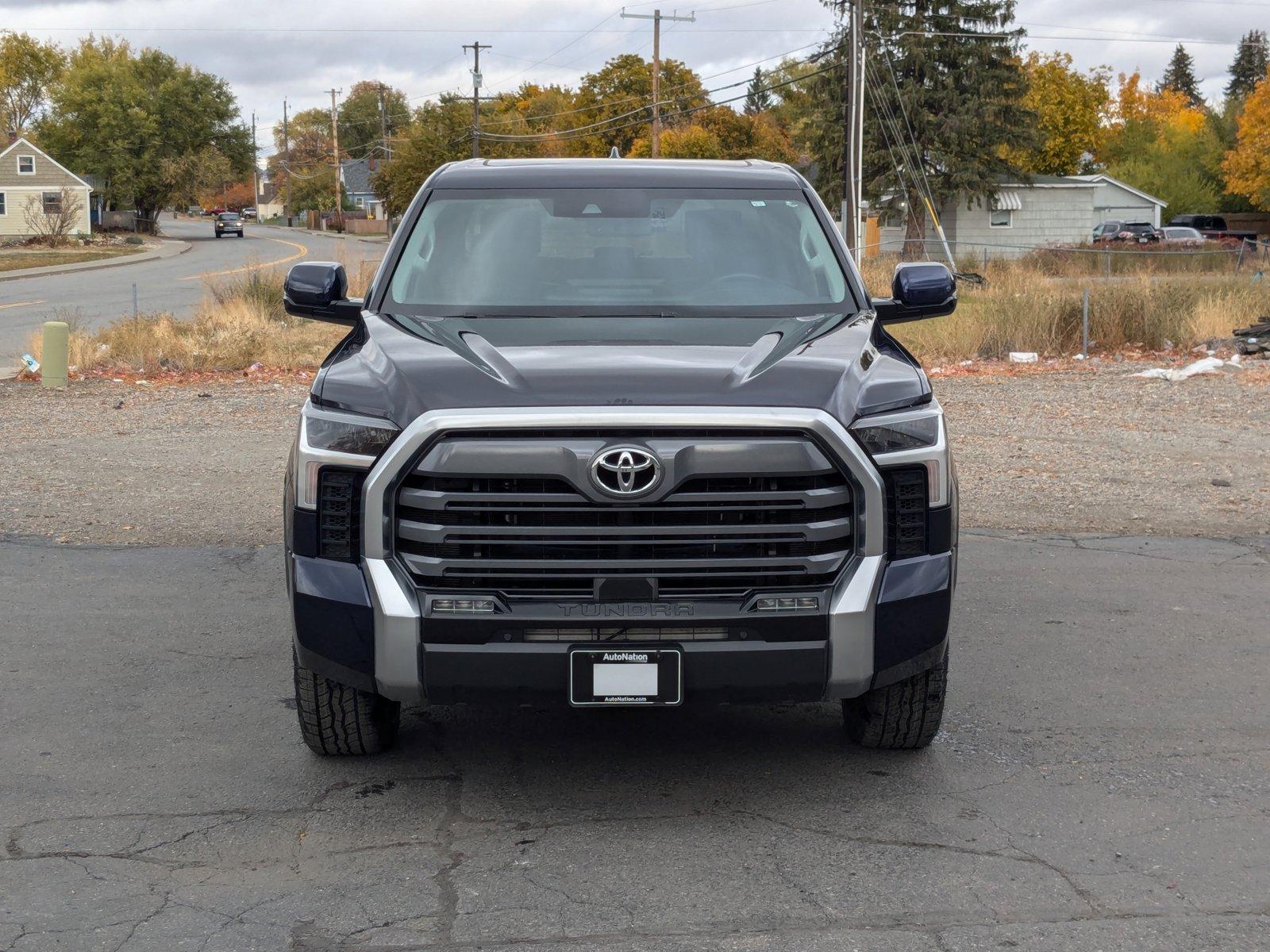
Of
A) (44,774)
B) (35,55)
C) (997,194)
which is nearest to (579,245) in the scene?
(44,774)

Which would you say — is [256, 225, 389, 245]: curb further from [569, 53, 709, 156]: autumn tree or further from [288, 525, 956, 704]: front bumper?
[288, 525, 956, 704]: front bumper

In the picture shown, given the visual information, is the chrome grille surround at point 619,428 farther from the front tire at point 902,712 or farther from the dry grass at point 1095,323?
the dry grass at point 1095,323

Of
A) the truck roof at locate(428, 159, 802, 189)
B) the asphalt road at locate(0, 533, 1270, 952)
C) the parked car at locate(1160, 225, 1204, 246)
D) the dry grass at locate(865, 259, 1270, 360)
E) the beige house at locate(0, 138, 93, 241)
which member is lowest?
the asphalt road at locate(0, 533, 1270, 952)

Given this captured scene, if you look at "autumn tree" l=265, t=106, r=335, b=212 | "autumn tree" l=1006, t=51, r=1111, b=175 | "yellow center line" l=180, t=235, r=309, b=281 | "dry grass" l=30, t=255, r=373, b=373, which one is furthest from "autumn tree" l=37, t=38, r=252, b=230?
"dry grass" l=30, t=255, r=373, b=373

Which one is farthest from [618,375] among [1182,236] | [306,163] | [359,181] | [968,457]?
[306,163]

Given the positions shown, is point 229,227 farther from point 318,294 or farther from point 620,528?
point 620,528

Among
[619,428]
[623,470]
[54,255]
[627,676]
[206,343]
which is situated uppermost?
[54,255]

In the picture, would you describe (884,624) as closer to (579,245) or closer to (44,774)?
(579,245)

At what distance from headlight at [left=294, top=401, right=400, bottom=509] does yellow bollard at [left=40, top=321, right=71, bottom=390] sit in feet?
43.2

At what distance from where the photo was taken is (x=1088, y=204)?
202 feet

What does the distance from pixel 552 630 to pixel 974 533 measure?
16.5 feet

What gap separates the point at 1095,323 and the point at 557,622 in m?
16.7

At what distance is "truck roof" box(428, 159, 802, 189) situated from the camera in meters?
6.04

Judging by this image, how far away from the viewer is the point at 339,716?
478 cm
